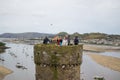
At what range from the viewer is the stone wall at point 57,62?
696 cm

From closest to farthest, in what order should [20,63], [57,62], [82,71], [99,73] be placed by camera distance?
1. [57,62]
2. [99,73]
3. [82,71]
4. [20,63]

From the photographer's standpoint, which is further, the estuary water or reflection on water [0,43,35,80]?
reflection on water [0,43,35,80]

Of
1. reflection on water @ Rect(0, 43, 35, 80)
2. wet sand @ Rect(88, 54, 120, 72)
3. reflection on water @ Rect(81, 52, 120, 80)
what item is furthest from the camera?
wet sand @ Rect(88, 54, 120, 72)

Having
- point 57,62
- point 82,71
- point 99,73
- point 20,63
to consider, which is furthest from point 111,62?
point 57,62

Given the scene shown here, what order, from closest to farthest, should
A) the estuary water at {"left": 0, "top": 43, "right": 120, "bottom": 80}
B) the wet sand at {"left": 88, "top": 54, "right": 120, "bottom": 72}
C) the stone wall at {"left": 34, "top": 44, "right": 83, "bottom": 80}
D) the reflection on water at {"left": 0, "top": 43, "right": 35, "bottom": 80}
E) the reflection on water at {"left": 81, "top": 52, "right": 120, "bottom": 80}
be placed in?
the stone wall at {"left": 34, "top": 44, "right": 83, "bottom": 80} → the reflection on water at {"left": 81, "top": 52, "right": 120, "bottom": 80} → the estuary water at {"left": 0, "top": 43, "right": 120, "bottom": 80} → the reflection on water at {"left": 0, "top": 43, "right": 35, "bottom": 80} → the wet sand at {"left": 88, "top": 54, "right": 120, "bottom": 72}

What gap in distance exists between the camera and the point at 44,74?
23.3ft

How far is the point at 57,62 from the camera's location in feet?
22.8

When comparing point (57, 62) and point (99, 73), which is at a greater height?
point (57, 62)

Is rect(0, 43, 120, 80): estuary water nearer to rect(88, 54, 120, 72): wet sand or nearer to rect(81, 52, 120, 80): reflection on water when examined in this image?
rect(81, 52, 120, 80): reflection on water

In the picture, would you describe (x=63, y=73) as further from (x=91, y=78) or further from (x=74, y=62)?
(x=91, y=78)

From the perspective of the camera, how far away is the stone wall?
6961 millimetres

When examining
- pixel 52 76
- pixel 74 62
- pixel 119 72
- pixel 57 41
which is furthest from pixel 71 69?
pixel 119 72

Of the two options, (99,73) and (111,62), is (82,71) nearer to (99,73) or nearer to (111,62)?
(99,73)

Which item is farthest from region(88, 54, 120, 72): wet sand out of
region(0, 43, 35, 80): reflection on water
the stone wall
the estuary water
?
the stone wall
